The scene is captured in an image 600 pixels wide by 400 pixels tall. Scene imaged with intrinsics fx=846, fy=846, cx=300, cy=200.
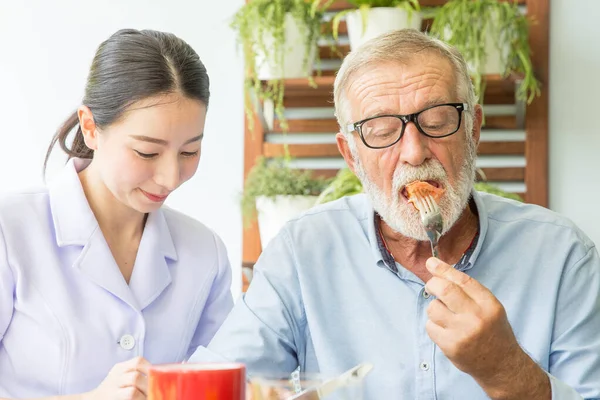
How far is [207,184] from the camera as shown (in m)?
Answer: 3.13

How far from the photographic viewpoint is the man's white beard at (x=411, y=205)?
64.1 inches

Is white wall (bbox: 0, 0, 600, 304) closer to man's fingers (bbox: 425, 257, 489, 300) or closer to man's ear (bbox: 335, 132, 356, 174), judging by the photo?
man's ear (bbox: 335, 132, 356, 174)

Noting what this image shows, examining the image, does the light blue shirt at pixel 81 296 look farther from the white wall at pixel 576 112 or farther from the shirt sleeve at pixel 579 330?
the white wall at pixel 576 112

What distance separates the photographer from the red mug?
0.82 metres

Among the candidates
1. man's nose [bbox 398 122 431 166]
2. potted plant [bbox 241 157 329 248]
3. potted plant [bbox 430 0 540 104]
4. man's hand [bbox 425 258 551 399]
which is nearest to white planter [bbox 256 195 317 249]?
potted plant [bbox 241 157 329 248]

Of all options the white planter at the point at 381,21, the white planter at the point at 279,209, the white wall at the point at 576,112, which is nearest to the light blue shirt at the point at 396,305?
the white planter at the point at 279,209

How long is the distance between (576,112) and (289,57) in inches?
39.1

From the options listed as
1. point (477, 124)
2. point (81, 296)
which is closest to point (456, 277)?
point (477, 124)

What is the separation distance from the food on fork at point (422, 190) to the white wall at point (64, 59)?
5.19 ft

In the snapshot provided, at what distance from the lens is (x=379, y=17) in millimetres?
2701

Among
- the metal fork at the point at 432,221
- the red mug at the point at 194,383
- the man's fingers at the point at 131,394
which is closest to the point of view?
the red mug at the point at 194,383

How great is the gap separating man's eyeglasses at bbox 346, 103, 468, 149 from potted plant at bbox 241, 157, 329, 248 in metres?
1.09

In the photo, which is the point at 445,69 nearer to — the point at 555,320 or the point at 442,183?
the point at 442,183

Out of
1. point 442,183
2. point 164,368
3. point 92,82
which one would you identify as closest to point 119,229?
point 92,82
